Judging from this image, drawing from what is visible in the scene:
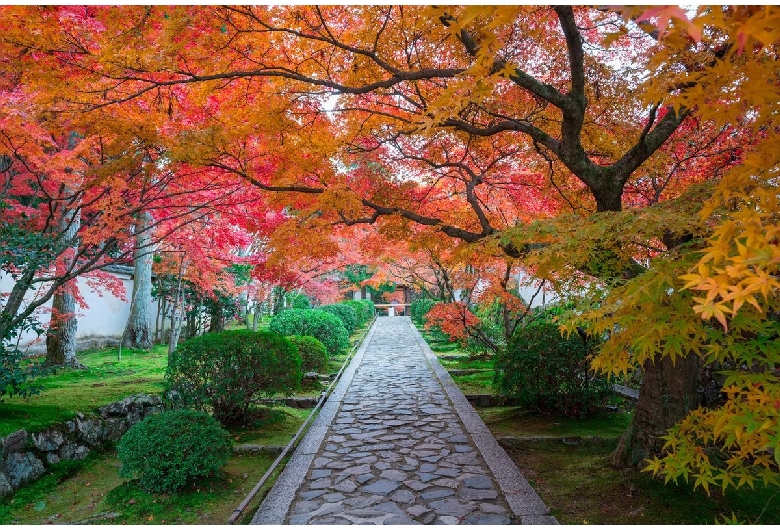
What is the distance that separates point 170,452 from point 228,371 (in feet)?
7.80

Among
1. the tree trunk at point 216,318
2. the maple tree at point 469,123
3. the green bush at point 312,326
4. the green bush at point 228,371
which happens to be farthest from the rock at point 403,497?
the tree trunk at point 216,318

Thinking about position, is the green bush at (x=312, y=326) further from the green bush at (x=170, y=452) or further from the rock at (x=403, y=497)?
the rock at (x=403, y=497)

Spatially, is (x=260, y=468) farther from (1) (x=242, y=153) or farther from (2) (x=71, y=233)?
(2) (x=71, y=233)

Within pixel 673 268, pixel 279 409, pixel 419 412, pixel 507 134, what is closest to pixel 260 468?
pixel 279 409

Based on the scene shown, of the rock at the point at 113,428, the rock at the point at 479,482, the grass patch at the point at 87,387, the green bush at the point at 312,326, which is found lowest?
the rock at the point at 479,482

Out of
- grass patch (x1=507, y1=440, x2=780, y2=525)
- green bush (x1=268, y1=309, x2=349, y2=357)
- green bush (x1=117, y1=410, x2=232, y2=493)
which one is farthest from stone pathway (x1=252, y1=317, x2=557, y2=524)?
green bush (x1=268, y1=309, x2=349, y2=357)

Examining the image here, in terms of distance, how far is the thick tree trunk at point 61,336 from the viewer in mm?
11875

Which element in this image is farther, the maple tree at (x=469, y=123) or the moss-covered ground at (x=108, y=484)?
the moss-covered ground at (x=108, y=484)

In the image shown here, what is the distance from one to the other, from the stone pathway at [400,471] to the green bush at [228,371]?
1106 mm

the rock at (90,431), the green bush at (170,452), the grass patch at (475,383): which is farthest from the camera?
the grass patch at (475,383)

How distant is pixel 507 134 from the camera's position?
27.5ft

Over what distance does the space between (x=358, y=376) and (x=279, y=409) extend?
3909mm

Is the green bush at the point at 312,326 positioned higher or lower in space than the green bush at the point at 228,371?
higher

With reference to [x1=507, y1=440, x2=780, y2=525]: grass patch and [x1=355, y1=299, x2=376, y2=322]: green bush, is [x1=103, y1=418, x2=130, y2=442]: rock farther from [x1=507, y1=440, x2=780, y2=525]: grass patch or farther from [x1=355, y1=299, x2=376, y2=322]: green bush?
[x1=355, y1=299, x2=376, y2=322]: green bush
